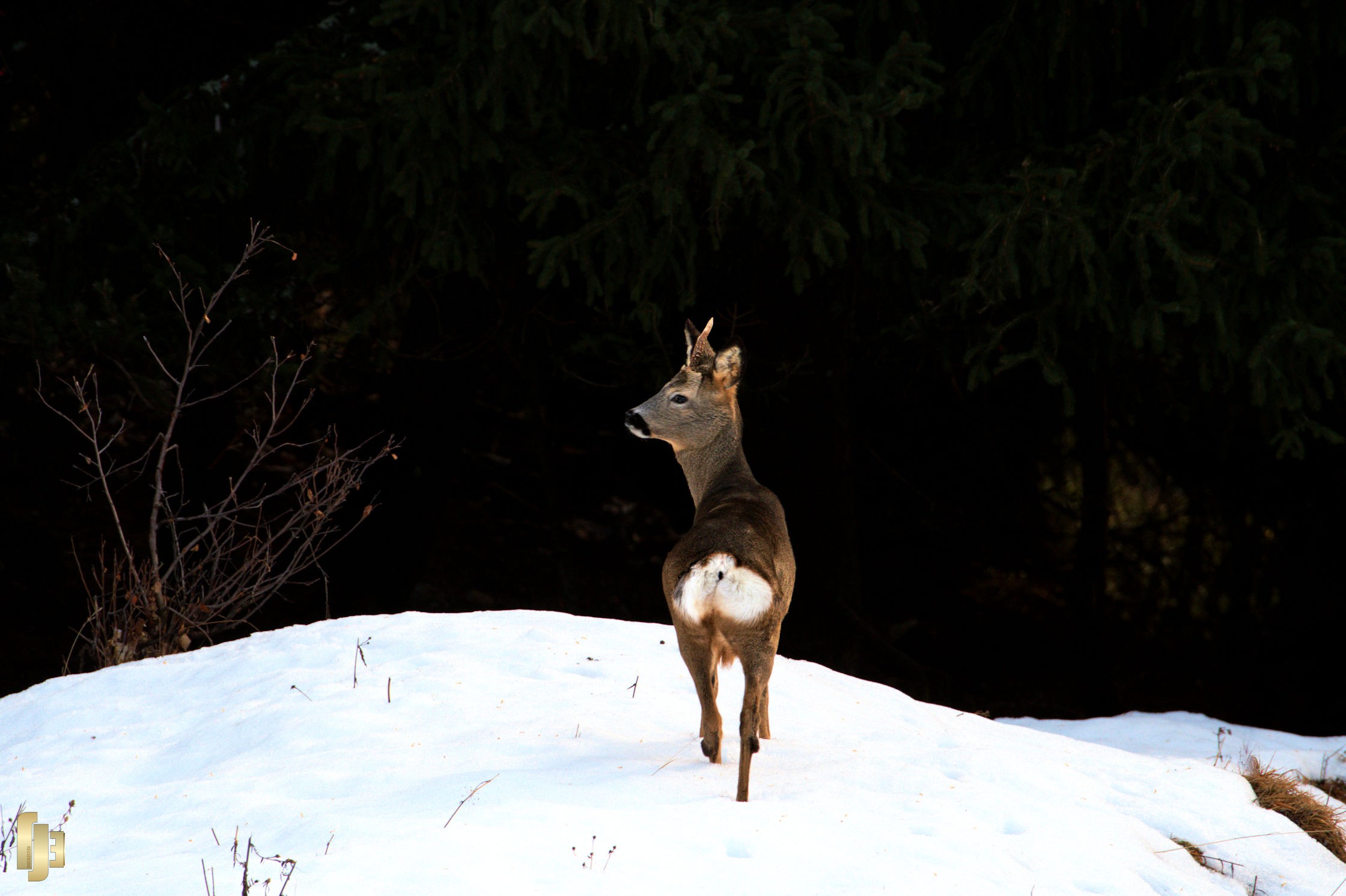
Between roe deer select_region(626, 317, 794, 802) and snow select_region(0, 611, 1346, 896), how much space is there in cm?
43

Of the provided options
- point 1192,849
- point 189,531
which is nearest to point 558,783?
point 1192,849

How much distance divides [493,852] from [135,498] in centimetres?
933

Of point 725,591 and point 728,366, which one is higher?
point 728,366

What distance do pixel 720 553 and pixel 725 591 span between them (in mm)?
157

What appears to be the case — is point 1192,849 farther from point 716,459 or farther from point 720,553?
point 716,459

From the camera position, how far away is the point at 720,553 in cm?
504

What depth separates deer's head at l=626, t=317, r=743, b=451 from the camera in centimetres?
643

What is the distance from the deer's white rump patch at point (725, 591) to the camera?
16.3 ft

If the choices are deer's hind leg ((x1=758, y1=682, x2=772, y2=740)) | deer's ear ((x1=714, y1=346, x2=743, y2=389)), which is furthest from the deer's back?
deer's ear ((x1=714, y1=346, x2=743, y2=389))

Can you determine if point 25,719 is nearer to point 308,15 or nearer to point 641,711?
point 641,711

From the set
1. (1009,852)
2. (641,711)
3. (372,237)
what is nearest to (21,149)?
(372,237)

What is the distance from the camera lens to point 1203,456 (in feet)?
46.4

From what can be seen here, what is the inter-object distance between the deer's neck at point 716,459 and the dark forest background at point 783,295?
1117 millimetres

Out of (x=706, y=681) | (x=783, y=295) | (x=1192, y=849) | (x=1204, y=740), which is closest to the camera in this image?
(x=706, y=681)
